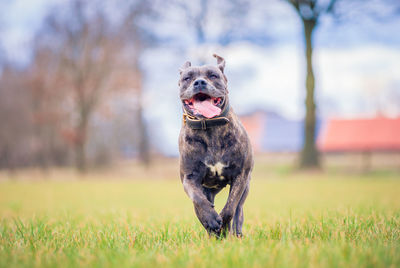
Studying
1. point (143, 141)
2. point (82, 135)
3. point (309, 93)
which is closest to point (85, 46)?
point (82, 135)

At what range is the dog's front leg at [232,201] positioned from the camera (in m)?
3.72

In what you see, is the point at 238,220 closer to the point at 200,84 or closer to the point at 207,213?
the point at 207,213

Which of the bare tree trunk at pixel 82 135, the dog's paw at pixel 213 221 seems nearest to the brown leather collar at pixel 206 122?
Answer: the dog's paw at pixel 213 221

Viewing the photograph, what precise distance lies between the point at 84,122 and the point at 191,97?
79.1 ft

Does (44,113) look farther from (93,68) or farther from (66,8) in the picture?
(66,8)

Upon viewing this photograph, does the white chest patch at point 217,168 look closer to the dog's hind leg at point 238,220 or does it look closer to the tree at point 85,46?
the dog's hind leg at point 238,220

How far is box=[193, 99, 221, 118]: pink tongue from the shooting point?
3.66 meters

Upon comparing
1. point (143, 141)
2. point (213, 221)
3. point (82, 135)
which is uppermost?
point (213, 221)

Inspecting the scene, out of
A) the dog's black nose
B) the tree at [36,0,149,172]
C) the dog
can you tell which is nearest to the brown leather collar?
the dog

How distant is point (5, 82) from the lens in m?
32.7

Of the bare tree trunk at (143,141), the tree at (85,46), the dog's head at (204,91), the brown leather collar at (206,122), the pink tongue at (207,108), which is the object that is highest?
the tree at (85,46)

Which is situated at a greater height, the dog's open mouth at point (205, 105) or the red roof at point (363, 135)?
the dog's open mouth at point (205, 105)

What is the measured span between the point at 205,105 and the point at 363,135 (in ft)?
74.5

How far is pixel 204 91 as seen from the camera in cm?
369
